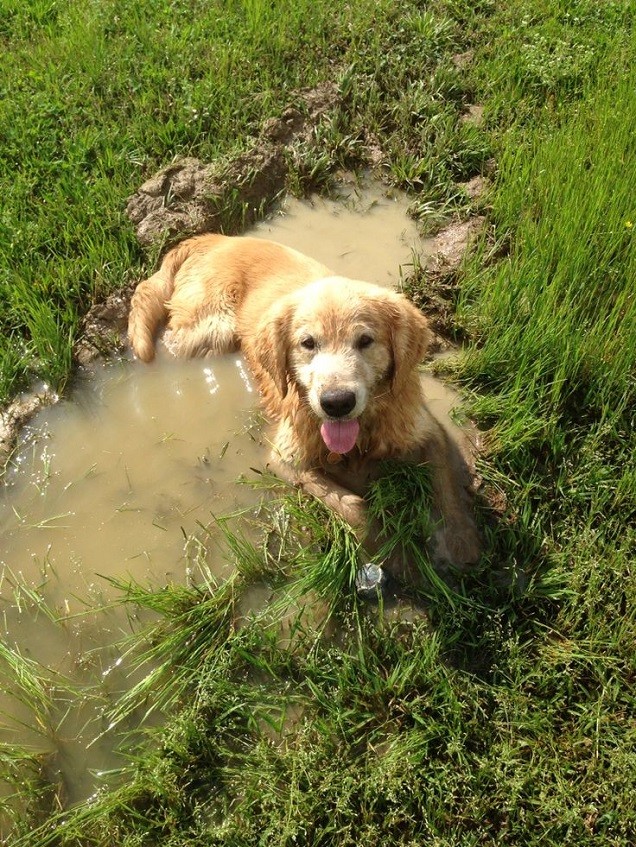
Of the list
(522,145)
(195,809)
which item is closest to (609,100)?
(522,145)

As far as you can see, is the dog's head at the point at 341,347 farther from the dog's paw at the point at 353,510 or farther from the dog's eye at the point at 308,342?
the dog's paw at the point at 353,510

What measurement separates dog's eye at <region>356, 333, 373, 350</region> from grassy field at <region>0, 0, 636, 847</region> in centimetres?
66

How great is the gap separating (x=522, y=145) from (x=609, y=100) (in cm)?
65

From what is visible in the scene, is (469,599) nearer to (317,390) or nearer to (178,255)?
(317,390)

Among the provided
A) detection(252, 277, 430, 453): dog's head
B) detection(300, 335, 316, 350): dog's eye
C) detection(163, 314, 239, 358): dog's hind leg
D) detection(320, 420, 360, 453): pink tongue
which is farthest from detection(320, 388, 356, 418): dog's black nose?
detection(163, 314, 239, 358): dog's hind leg

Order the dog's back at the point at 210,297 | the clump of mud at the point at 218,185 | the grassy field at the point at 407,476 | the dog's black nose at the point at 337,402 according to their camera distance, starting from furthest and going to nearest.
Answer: the clump of mud at the point at 218,185 < the dog's back at the point at 210,297 < the dog's black nose at the point at 337,402 < the grassy field at the point at 407,476

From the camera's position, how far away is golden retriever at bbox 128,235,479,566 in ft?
10.5

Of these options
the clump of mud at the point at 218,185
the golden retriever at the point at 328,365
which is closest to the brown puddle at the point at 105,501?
the golden retriever at the point at 328,365

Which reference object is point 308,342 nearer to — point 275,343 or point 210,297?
point 275,343

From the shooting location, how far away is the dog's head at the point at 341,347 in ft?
10.1

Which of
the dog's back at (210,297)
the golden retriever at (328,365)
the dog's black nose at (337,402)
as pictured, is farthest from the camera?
the dog's back at (210,297)

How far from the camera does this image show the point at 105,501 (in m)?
3.59

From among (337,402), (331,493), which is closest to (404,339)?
(337,402)

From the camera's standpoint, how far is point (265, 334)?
3469mm
